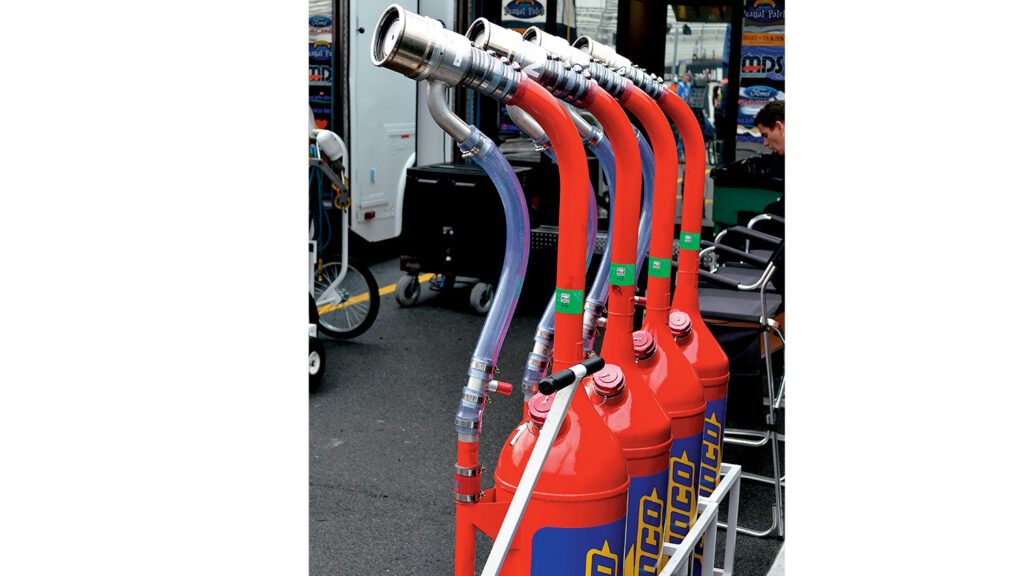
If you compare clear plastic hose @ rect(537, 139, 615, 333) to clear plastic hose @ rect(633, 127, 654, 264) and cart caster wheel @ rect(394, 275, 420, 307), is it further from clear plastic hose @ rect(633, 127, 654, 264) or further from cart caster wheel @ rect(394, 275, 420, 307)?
cart caster wheel @ rect(394, 275, 420, 307)

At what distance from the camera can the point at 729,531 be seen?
129 inches

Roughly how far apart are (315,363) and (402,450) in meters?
1.01

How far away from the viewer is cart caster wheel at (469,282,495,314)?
7.50m

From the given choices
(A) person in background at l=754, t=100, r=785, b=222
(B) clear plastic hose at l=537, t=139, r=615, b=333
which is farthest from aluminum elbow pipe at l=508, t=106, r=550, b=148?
(A) person in background at l=754, t=100, r=785, b=222

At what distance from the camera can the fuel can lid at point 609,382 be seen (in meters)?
2.44

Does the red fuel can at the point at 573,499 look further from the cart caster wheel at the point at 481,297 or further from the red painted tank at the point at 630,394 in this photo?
the cart caster wheel at the point at 481,297

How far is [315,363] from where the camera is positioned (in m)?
5.45

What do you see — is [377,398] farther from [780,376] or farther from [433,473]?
[780,376]

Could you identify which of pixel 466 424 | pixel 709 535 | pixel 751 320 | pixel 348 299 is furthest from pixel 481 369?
pixel 348 299

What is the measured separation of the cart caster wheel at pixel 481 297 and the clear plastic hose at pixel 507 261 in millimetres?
5204

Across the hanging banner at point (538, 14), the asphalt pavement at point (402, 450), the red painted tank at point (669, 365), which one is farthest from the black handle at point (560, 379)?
the hanging banner at point (538, 14)

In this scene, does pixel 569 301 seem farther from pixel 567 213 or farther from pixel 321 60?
pixel 321 60

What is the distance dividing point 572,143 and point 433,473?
258cm

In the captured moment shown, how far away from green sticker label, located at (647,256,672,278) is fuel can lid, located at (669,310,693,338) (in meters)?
0.20
